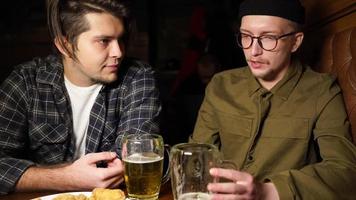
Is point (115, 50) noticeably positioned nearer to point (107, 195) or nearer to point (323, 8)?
point (107, 195)

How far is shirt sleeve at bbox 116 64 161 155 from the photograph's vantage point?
1544mm

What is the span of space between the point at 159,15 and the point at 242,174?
12.5 ft

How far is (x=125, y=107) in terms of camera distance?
164 centimetres

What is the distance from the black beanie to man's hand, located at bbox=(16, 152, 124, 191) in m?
0.72

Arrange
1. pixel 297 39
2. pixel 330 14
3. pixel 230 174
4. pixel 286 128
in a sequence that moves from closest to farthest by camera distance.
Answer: pixel 230 174
pixel 286 128
pixel 297 39
pixel 330 14

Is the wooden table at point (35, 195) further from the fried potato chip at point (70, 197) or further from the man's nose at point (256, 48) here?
the man's nose at point (256, 48)

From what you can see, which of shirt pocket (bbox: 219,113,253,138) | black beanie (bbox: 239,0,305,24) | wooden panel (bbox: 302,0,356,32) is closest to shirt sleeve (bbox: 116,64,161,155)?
shirt pocket (bbox: 219,113,253,138)

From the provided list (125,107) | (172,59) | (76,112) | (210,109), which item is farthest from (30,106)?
(172,59)

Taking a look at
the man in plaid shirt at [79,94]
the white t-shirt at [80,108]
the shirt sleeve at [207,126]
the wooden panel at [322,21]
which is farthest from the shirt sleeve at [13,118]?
the wooden panel at [322,21]

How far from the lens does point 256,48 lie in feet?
4.84

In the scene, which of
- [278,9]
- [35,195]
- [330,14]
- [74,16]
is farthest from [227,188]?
[330,14]

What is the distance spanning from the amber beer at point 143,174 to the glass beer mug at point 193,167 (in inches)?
2.8

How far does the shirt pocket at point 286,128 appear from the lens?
1.44 metres

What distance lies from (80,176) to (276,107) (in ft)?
2.34
